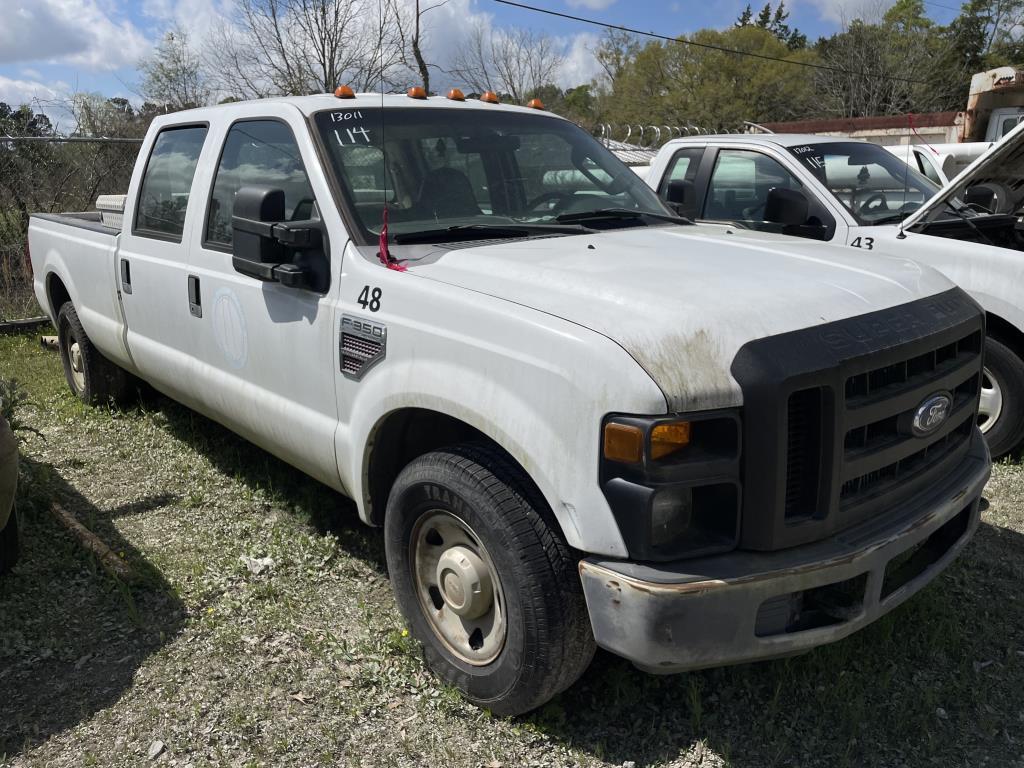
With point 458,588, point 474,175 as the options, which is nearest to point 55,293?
point 474,175

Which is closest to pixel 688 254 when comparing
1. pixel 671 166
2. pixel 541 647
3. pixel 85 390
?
pixel 541 647

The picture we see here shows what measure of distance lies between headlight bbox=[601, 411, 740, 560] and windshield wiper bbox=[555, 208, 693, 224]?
159 centimetres

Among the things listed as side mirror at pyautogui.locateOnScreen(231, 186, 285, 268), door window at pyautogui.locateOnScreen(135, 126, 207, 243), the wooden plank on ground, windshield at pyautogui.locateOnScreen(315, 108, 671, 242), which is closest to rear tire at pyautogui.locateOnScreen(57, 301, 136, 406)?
door window at pyautogui.locateOnScreen(135, 126, 207, 243)

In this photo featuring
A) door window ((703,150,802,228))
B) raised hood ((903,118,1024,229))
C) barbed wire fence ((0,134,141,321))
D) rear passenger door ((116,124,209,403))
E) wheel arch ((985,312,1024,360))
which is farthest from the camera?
barbed wire fence ((0,134,141,321))

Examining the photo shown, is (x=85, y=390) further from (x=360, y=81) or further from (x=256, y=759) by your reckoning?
(x=360, y=81)

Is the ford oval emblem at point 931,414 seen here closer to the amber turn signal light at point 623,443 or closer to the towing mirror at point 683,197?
the amber turn signal light at point 623,443

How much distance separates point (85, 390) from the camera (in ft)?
20.2

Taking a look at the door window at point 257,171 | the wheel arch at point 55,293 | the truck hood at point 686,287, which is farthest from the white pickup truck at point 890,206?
the wheel arch at point 55,293

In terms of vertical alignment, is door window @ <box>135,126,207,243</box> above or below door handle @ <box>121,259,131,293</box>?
above

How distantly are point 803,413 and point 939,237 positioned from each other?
3517 millimetres

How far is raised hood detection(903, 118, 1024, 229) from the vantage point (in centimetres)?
464

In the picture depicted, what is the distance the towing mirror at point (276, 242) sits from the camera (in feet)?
10.5

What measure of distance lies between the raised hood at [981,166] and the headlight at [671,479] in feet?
10.6

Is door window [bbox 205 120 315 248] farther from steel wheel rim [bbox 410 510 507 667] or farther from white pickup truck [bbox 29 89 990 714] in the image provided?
steel wheel rim [bbox 410 510 507 667]
